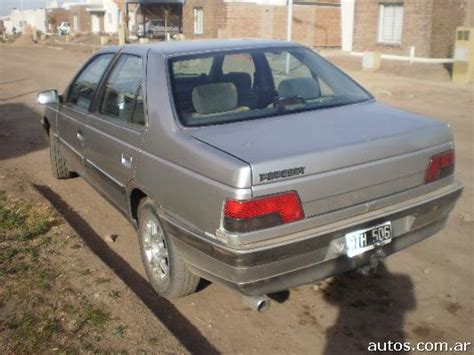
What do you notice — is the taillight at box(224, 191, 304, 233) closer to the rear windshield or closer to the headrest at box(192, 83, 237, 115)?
the rear windshield

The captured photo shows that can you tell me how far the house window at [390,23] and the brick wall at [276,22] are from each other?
6.73 metres

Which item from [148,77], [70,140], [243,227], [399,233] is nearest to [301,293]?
[399,233]

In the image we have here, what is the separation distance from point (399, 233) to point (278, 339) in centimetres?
102

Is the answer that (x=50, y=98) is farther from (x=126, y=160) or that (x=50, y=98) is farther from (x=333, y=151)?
(x=333, y=151)

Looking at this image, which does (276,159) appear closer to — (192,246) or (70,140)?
(192,246)

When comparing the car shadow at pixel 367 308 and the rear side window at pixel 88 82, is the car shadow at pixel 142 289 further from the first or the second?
the rear side window at pixel 88 82

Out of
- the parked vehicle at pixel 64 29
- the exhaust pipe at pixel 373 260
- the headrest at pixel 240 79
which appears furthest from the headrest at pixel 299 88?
the parked vehicle at pixel 64 29

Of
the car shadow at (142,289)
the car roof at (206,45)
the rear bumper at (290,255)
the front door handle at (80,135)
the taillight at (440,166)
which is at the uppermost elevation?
the car roof at (206,45)

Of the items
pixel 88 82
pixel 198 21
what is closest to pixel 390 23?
A: pixel 198 21

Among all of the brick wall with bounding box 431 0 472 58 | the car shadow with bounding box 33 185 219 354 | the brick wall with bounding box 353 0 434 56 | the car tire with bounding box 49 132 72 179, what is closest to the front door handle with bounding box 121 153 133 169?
the car shadow with bounding box 33 185 219 354

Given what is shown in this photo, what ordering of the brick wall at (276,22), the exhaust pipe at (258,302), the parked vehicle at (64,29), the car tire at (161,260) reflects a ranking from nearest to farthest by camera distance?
the exhaust pipe at (258,302)
the car tire at (161,260)
the brick wall at (276,22)
the parked vehicle at (64,29)

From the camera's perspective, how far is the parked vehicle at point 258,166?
3039mm

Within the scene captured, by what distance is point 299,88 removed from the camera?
4.17 metres

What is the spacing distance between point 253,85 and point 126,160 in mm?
1103
